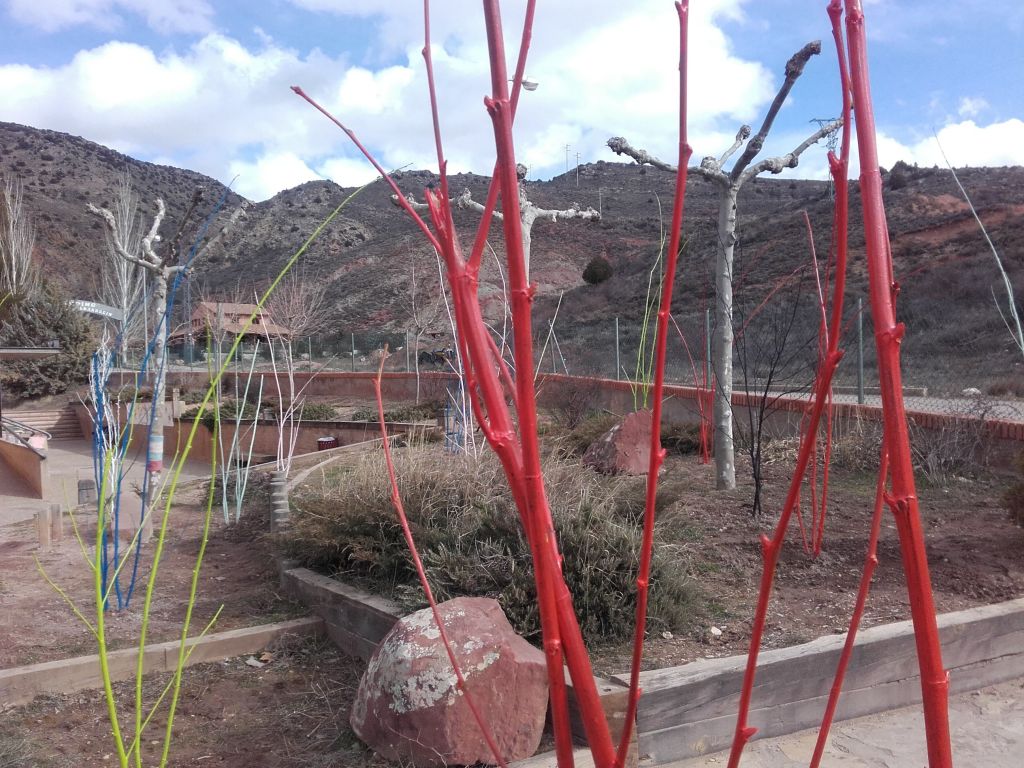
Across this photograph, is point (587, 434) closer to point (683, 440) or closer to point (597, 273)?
point (683, 440)

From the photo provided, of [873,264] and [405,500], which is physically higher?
[873,264]

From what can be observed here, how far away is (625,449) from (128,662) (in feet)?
14.8

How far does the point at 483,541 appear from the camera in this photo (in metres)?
4.26

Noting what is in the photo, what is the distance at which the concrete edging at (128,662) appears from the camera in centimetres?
378

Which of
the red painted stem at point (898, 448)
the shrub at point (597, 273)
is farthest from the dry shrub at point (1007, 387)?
the shrub at point (597, 273)

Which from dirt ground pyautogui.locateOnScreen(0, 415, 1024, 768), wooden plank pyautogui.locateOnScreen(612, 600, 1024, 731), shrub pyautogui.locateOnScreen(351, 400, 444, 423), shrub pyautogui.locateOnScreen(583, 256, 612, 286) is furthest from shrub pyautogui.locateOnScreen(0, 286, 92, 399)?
wooden plank pyautogui.locateOnScreen(612, 600, 1024, 731)

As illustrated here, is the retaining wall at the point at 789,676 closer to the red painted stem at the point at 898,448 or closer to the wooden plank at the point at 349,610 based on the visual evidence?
the wooden plank at the point at 349,610

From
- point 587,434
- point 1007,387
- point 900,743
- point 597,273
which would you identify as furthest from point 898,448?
point 597,273

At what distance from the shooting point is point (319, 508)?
5.25 metres

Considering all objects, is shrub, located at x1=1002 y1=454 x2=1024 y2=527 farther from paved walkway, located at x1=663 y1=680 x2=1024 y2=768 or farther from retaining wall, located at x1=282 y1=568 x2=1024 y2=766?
paved walkway, located at x1=663 y1=680 x2=1024 y2=768

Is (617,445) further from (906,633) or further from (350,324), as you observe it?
(350,324)

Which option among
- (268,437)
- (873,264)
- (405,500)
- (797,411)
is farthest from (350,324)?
(873,264)

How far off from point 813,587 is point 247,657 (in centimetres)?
313

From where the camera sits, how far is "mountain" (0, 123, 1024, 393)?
22812mm
